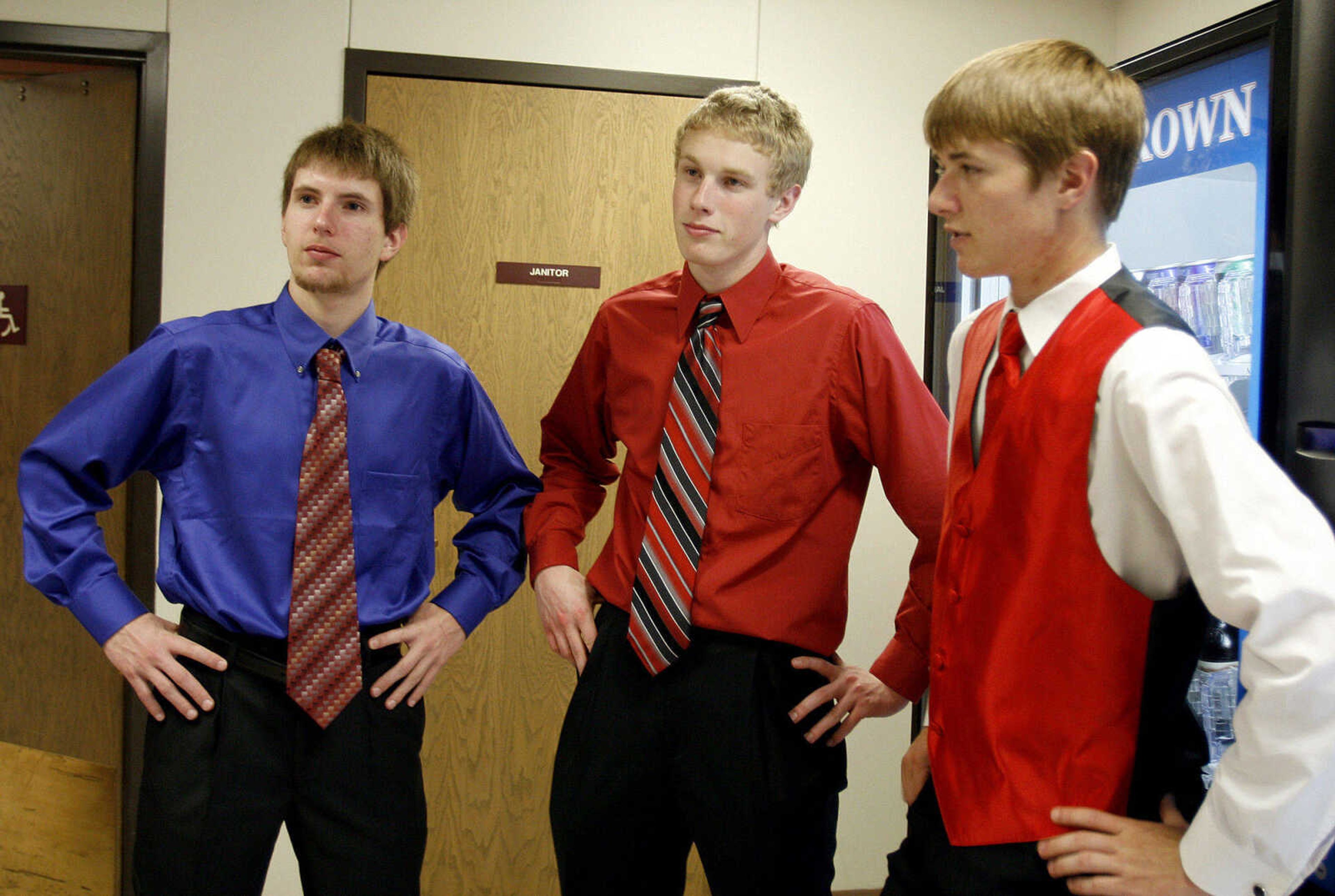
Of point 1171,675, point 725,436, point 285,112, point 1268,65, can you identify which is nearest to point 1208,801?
point 1171,675

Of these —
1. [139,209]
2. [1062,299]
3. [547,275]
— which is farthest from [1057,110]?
[139,209]

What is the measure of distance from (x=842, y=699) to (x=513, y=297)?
1.76 m

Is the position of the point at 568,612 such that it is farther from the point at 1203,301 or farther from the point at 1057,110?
the point at 1203,301

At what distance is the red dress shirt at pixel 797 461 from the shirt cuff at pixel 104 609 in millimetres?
732

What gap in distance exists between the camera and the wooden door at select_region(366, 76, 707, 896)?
9.62 ft

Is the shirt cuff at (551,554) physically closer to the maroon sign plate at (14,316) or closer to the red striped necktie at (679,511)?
the red striped necktie at (679,511)

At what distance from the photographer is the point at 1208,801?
0.94 metres

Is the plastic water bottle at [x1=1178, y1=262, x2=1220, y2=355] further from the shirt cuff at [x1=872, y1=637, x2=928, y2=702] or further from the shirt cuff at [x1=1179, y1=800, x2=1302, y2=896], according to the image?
the shirt cuff at [x1=1179, y1=800, x2=1302, y2=896]

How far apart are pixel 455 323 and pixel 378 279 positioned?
0.24m

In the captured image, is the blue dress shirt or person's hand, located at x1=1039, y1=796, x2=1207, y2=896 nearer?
person's hand, located at x1=1039, y1=796, x2=1207, y2=896

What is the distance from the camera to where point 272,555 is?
63.1 inches

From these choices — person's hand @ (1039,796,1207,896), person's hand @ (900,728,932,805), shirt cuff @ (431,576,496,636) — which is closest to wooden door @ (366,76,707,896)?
shirt cuff @ (431,576,496,636)

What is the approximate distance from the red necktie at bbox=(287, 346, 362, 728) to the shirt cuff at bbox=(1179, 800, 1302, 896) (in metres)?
1.17

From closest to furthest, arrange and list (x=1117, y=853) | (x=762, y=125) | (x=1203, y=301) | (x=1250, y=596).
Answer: (x=1250, y=596)
(x=1117, y=853)
(x=762, y=125)
(x=1203, y=301)
